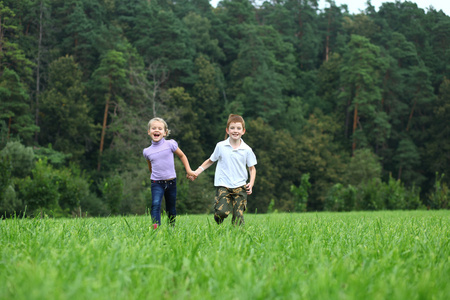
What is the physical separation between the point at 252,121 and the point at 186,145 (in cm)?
799

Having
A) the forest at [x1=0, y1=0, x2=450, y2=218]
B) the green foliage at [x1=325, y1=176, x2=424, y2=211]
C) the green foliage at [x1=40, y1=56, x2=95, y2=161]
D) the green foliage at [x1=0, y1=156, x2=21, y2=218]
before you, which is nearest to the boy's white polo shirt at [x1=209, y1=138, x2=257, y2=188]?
the green foliage at [x1=0, y1=156, x2=21, y2=218]

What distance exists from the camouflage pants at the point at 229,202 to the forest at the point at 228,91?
83.6 feet

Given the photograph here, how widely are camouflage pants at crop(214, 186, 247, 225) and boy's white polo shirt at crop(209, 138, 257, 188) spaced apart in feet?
0.27

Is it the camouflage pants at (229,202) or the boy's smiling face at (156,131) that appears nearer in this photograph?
the camouflage pants at (229,202)

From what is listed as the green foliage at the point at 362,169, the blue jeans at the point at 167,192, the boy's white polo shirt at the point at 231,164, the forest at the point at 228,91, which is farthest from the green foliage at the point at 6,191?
the green foliage at the point at 362,169

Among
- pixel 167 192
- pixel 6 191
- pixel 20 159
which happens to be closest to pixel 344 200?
pixel 6 191

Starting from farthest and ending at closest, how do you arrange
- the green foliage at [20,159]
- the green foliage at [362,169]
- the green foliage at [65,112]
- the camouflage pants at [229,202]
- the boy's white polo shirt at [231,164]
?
the green foliage at [362,169]
the green foliage at [65,112]
the green foliage at [20,159]
the boy's white polo shirt at [231,164]
the camouflage pants at [229,202]

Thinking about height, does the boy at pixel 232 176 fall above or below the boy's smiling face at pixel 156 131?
below

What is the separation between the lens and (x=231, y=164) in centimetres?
619

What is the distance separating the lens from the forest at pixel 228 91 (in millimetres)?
44500

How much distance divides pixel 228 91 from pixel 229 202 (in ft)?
177

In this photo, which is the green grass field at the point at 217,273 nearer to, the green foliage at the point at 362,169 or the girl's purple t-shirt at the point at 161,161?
the girl's purple t-shirt at the point at 161,161

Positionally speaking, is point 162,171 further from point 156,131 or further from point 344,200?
point 344,200

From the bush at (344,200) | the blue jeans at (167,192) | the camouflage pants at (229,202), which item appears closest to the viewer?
the camouflage pants at (229,202)
